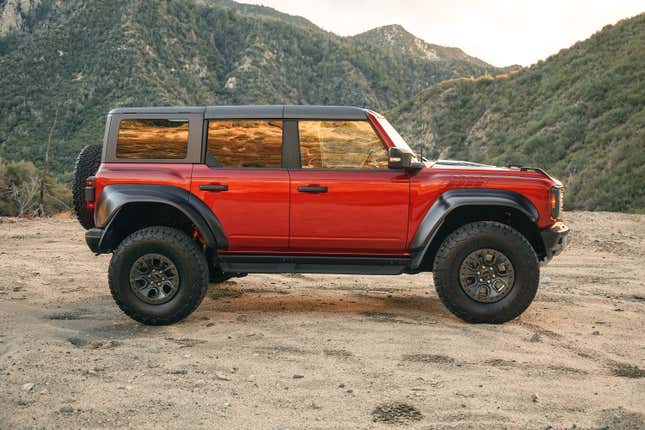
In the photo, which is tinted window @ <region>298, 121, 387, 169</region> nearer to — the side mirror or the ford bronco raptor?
the ford bronco raptor

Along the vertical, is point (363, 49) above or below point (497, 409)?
above

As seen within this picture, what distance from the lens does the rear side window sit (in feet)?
20.2

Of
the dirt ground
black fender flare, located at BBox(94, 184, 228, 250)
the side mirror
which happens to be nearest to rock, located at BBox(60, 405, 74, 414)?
the dirt ground

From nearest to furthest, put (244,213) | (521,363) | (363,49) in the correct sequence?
1. (521,363)
2. (244,213)
3. (363,49)

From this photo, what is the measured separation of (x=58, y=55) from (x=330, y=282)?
5787 cm

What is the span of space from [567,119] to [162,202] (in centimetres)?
2965

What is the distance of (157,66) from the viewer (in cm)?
6244

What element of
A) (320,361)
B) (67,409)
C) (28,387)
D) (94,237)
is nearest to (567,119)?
(94,237)

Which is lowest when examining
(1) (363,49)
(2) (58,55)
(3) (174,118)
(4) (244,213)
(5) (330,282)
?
(5) (330,282)

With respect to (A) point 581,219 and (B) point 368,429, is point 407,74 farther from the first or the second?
(B) point 368,429

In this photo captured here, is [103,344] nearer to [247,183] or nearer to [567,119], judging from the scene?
[247,183]

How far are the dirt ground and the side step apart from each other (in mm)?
507

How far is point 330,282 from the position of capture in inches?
340

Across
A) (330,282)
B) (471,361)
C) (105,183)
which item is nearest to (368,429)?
(471,361)
